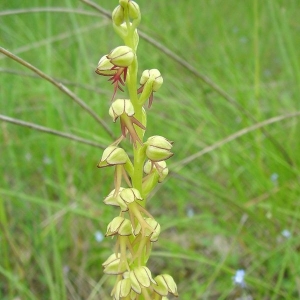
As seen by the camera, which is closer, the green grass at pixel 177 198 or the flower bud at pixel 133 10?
the flower bud at pixel 133 10

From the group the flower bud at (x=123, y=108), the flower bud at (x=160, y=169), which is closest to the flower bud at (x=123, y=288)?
the flower bud at (x=160, y=169)

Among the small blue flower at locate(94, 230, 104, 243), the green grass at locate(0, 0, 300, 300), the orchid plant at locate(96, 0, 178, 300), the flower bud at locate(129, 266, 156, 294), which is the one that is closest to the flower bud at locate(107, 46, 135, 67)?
the orchid plant at locate(96, 0, 178, 300)

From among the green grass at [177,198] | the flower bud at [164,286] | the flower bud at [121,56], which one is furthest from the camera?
the green grass at [177,198]

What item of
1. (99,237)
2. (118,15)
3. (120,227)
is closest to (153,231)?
(120,227)

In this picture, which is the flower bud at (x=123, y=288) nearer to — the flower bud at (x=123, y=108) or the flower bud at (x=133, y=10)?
the flower bud at (x=123, y=108)

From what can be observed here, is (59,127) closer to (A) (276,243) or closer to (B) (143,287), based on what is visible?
(A) (276,243)

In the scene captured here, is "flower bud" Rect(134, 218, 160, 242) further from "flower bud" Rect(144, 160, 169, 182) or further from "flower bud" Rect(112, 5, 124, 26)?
"flower bud" Rect(112, 5, 124, 26)

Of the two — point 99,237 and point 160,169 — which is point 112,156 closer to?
point 160,169

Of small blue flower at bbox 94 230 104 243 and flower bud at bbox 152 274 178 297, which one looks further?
Answer: small blue flower at bbox 94 230 104 243
